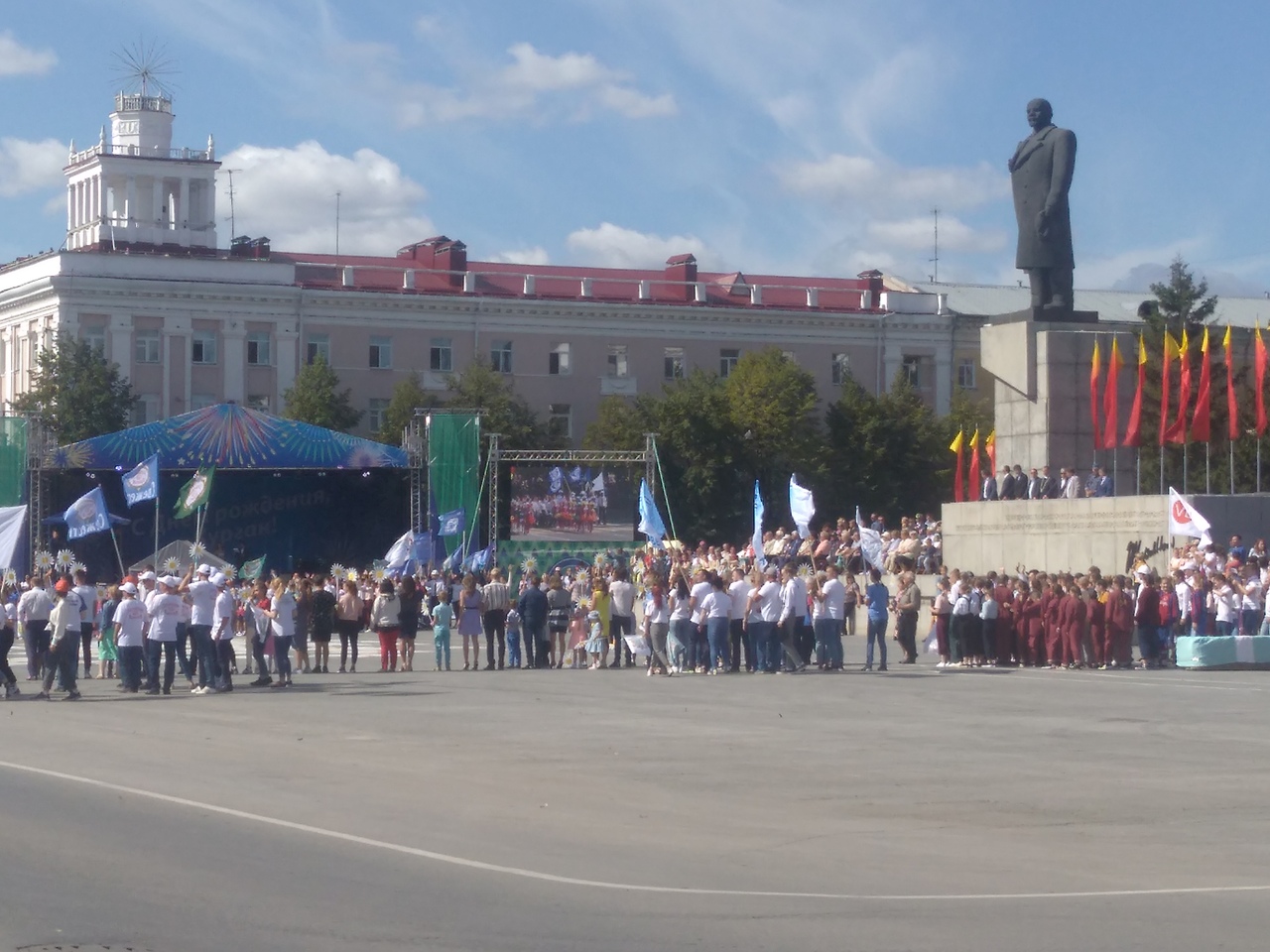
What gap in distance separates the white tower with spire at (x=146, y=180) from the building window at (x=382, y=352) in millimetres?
A: 10424

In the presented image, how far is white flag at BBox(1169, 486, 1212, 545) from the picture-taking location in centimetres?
2783

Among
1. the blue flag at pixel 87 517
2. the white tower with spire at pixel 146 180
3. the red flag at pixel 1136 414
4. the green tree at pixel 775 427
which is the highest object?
the white tower with spire at pixel 146 180

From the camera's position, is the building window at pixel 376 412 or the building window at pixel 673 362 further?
the building window at pixel 673 362

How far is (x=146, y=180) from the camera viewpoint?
86812 millimetres

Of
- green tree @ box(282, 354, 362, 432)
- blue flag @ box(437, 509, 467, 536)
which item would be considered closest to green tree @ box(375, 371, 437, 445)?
green tree @ box(282, 354, 362, 432)

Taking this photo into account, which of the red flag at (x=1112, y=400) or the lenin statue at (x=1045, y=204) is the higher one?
the lenin statue at (x=1045, y=204)

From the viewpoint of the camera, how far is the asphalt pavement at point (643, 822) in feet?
28.4

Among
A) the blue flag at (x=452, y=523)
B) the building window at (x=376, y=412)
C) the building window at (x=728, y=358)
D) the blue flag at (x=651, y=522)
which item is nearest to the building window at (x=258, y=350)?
the building window at (x=376, y=412)

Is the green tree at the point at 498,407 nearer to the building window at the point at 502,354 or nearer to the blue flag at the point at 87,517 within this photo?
the building window at the point at 502,354

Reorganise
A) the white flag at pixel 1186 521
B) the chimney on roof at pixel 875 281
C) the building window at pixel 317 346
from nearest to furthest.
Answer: the white flag at pixel 1186 521 → the building window at pixel 317 346 → the chimney on roof at pixel 875 281

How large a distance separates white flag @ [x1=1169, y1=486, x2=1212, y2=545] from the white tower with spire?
61.9 m

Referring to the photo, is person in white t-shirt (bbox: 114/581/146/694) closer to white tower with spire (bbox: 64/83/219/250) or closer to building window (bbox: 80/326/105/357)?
building window (bbox: 80/326/105/357)

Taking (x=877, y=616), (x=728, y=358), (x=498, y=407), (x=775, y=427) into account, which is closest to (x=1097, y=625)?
(x=877, y=616)

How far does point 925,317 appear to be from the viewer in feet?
274
